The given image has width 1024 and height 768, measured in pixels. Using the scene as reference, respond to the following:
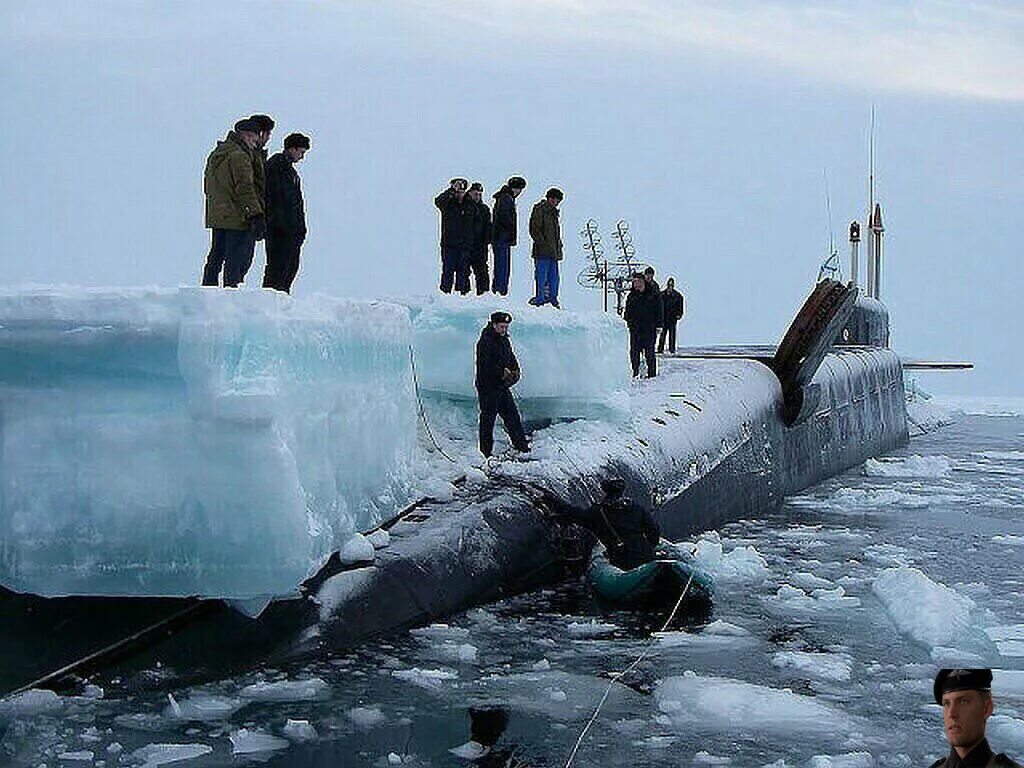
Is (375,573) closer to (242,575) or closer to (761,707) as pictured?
(242,575)

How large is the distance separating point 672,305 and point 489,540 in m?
14.0

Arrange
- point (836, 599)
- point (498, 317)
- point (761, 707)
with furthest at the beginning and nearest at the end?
point (498, 317) < point (836, 599) < point (761, 707)

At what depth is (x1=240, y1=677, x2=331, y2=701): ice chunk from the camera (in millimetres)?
7816

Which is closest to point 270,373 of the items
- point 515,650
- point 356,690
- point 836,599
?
point 356,690

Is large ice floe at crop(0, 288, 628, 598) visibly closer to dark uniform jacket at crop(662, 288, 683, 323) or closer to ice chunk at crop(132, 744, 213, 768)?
ice chunk at crop(132, 744, 213, 768)

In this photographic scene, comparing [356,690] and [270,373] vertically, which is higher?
[270,373]

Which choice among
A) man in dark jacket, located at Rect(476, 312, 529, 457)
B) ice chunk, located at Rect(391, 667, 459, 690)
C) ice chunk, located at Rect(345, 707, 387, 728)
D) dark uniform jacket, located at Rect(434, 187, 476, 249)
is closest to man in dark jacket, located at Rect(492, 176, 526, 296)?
dark uniform jacket, located at Rect(434, 187, 476, 249)

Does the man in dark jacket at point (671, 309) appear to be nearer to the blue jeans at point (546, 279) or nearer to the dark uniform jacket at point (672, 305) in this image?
the dark uniform jacket at point (672, 305)

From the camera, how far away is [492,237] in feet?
53.8

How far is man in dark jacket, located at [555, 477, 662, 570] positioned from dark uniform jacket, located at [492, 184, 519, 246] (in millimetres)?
5596

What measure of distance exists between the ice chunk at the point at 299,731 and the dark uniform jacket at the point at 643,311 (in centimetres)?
1178

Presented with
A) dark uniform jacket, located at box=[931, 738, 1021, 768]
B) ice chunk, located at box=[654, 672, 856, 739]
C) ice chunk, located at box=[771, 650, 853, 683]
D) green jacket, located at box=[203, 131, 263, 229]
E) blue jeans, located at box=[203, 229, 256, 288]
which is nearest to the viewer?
dark uniform jacket, located at box=[931, 738, 1021, 768]

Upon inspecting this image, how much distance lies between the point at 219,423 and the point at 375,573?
214 centimetres

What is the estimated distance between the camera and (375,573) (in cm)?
964
